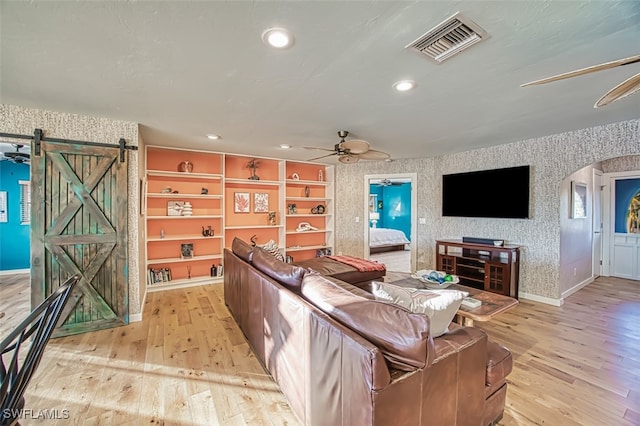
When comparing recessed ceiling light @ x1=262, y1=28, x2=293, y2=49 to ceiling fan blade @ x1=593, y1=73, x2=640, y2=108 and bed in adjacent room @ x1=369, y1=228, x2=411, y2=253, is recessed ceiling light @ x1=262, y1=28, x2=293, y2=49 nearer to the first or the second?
ceiling fan blade @ x1=593, y1=73, x2=640, y2=108

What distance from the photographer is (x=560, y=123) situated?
3.33 m

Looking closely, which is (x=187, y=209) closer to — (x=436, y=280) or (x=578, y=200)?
(x=436, y=280)

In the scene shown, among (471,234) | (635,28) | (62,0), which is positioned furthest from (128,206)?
(471,234)

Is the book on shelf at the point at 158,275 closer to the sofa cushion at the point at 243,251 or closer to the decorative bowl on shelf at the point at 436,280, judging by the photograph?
the sofa cushion at the point at 243,251

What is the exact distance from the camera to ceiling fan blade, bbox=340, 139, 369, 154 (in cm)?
325

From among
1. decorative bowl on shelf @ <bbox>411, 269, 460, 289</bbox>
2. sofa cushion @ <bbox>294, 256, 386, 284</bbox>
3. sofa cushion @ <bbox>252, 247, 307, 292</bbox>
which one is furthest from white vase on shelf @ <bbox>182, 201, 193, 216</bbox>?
decorative bowl on shelf @ <bbox>411, 269, 460, 289</bbox>

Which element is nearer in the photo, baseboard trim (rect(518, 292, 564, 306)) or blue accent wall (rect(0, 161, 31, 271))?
baseboard trim (rect(518, 292, 564, 306))

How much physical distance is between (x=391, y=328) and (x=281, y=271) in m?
1.11

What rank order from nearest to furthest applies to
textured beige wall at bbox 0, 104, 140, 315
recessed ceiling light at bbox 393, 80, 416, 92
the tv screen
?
recessed ceiling light at bbox 393, 80, 416, 92 < textured beige wall at bbox 0, 104, 140, 315 < the tv screen

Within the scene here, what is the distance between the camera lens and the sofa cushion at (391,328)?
1167mm

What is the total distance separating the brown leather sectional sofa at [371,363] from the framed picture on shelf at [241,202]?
3.64m

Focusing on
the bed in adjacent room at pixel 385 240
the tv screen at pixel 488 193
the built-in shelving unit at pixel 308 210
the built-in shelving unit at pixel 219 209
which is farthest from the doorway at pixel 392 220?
the built-in shelving unit at pixel 219 209

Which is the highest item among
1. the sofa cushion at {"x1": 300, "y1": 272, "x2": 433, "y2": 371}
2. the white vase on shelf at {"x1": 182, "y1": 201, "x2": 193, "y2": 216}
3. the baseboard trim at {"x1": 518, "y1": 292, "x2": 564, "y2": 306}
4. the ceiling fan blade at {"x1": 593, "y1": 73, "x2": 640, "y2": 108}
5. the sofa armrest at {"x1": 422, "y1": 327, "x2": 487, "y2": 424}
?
the ceiling fan blade at {"x1": 593, "y1": 73, "x2": 640, "y2": 108}

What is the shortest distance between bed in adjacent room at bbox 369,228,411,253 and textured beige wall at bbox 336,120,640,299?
2.56 m
